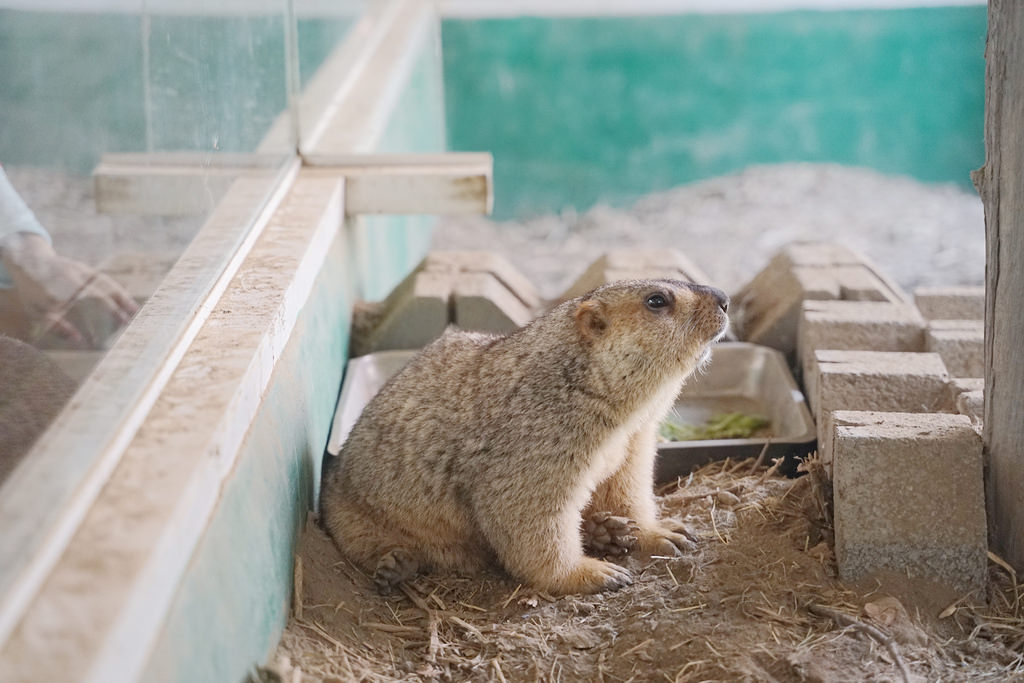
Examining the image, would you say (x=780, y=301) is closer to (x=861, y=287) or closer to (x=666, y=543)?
(x=861, y=287)

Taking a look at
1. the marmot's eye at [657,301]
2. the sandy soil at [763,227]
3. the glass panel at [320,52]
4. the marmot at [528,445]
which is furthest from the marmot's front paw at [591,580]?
the sandy soil at [763,227]

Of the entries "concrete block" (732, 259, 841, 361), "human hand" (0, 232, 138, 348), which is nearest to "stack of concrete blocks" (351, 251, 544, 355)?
"concrete block" (732, 259, 841, 361)

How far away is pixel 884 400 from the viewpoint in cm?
396

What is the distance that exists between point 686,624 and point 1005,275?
136 centimetres

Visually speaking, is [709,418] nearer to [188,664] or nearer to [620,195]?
[188,664]

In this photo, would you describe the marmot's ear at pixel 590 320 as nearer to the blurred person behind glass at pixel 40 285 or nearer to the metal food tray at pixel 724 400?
the metal food tray at pixel 724 400

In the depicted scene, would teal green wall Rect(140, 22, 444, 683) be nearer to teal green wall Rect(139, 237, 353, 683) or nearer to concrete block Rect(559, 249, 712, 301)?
teal green wall Rect(139, 237, 353, 683)

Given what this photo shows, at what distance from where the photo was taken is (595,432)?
3.38 metres

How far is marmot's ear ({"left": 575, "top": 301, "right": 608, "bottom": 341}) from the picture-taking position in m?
3.42

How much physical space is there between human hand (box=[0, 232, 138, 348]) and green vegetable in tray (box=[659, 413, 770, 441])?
2653 millimetres

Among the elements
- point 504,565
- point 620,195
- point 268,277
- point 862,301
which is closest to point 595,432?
point 504,565

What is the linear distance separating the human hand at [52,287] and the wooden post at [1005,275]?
2449 mm

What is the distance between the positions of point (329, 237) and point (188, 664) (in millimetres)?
2660

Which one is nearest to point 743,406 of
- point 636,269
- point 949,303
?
point 636,269
